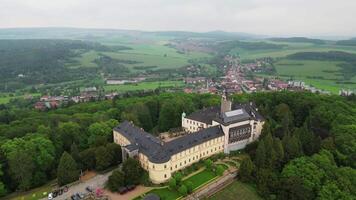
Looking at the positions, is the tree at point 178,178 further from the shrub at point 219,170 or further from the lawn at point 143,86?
the lawn at point 143,86

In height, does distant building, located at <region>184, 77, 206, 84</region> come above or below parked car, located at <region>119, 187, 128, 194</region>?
below

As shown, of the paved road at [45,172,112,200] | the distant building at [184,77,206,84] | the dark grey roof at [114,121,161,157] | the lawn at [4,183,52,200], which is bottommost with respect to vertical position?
the distant building at [184,77,206,84]

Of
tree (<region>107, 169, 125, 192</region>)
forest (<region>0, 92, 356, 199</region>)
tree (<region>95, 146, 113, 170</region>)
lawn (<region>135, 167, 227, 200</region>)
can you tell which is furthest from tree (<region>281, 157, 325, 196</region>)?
tree (<region>95, 146, 113, 170</region>)

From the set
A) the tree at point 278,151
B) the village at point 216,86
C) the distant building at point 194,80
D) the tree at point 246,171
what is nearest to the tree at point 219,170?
the tree at point 246,171

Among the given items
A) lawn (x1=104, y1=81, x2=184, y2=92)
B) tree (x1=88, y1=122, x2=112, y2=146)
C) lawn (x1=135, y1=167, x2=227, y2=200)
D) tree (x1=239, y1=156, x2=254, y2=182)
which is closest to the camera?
lawn (x1=135, y1=167, x2=227, y2=200)

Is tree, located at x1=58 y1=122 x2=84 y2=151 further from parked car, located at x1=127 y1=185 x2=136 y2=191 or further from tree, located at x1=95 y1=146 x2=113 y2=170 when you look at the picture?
parked car, located at x1=127 y1=185 x2=136 y2=191

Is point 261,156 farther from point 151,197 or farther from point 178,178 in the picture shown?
point 151,197

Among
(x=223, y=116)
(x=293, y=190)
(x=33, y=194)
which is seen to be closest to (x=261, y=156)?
(x=293, y=190)

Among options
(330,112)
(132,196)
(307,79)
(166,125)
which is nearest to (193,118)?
(166,125)

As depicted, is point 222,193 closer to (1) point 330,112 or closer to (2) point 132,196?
(2) point 132,196

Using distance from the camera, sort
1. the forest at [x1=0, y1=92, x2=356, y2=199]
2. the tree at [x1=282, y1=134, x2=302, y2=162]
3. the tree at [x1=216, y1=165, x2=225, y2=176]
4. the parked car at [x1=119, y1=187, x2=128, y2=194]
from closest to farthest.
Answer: the parked car at [x1=119, y1=187, x2=128, y2=194]
the forest at [x1=0, y1=92, x2=356, y2=199]
the tree at [x1=216, y1=165, x2=225, y2=176]
the tree at [x1=282, y1=134, x2=302, y2=162]
